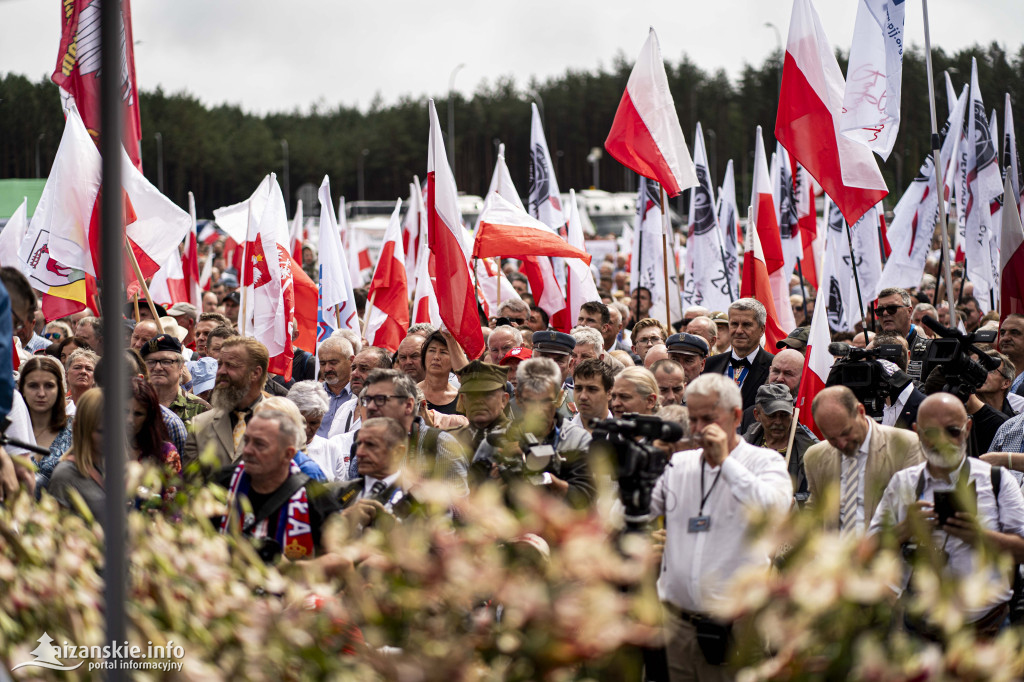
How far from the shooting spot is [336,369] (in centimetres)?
780

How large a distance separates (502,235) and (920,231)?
4.84m

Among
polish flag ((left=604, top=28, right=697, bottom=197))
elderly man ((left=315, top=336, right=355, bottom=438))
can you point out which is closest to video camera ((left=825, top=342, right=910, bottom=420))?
elderly man ((left=315, top=336, right=355, bottom=438))

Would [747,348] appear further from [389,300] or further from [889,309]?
[389,300]

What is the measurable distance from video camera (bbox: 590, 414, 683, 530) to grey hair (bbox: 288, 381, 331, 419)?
2.38m

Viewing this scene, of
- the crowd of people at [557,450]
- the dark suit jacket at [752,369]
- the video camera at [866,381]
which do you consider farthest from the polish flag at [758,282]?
the video camera at [866,381]

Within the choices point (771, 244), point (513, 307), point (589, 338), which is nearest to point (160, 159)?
point (771, 244)

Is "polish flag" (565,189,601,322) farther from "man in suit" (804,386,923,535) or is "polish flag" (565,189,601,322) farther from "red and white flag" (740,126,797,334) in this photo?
"man in suit" (804,386,923,535)

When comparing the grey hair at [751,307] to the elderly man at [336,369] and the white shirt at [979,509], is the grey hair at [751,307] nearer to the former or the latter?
the elderly man at [336,369]

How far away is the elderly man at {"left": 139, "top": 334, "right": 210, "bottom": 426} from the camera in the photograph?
6.87 m

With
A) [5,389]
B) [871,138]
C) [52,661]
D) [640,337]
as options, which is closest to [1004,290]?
[871,138]

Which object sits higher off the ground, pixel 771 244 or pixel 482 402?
pixel 771 244

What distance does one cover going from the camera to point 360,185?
8456cm

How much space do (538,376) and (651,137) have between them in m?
4.64
